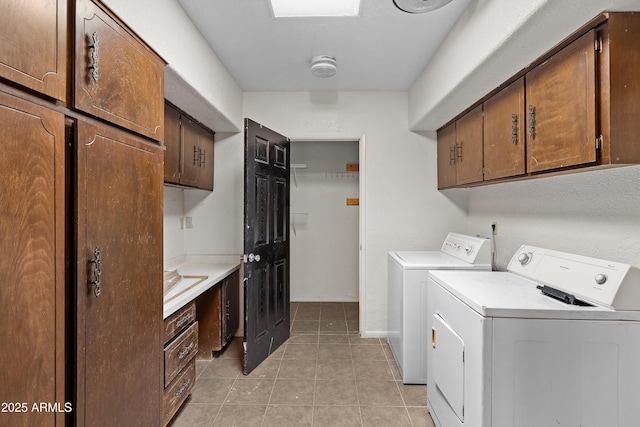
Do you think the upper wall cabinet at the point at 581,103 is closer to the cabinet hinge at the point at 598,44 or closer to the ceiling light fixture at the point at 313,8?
the cabinet hinge at the point at 598,44

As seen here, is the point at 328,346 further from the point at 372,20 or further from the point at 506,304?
the point at 372,20

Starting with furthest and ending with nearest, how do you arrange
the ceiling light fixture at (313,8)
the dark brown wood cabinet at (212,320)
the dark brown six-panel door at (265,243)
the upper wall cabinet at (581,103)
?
the dark brown wood cabinet at (212,320)
the dark brown six-panel door at (265,243)
the ceiling light fixture at (313,8)
the upper wall cabinet at (581,103)

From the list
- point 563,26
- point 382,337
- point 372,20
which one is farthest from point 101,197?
point 382,337

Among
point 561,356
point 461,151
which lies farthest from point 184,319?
point 461,151

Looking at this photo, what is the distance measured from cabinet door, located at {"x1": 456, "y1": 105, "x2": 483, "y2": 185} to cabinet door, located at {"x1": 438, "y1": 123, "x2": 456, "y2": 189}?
0.09 m

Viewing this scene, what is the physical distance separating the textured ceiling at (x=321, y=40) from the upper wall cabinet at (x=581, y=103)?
0.67 meters

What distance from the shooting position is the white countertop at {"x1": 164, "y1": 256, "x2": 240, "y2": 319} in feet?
6.58

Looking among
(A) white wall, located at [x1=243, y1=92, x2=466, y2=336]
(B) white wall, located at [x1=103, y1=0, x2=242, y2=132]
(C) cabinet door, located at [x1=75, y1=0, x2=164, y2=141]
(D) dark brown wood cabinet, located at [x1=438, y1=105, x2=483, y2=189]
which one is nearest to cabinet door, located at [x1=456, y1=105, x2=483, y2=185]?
(D) dark brown wood cabinet, located at [x1=438, y1=105, x2=483, y2=189]

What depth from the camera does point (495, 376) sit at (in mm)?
1337

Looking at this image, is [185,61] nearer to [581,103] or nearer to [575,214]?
[581,103]

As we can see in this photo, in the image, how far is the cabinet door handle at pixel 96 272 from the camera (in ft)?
3.69

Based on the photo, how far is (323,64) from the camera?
2488mm

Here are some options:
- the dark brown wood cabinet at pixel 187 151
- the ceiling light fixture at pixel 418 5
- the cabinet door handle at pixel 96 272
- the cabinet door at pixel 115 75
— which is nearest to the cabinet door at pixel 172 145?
the dark brown wood cabinet at pixel 187 151

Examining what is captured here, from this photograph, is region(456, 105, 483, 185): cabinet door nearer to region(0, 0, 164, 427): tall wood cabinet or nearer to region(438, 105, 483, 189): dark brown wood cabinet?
region(438, 105, 483, 189): dark brown wood cabinet
